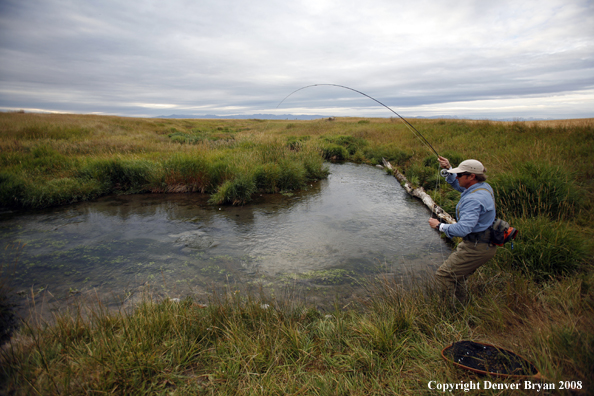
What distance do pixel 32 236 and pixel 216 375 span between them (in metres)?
7.72

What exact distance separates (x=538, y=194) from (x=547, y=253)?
7.59ft

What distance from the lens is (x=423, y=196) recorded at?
10.1 meters

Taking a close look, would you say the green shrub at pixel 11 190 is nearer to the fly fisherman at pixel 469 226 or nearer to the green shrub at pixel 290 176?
Result: the green shrub at pixel 290 176

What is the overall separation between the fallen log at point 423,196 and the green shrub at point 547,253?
222 cm

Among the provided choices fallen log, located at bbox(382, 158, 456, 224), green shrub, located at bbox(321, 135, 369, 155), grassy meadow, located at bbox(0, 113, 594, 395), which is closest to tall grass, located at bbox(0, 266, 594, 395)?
grassy meadow, located at bbox(0, 113, 594, 395)

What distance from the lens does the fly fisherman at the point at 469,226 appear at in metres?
3.57

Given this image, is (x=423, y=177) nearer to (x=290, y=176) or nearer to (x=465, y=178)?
(x=290, y=176)

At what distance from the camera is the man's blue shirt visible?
11.6 ft

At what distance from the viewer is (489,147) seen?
13812mm

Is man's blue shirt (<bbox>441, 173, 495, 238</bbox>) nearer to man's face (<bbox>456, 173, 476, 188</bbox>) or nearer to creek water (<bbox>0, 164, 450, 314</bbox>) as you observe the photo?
man's face (<bbox>456, 173, 476, 188</bbox>)

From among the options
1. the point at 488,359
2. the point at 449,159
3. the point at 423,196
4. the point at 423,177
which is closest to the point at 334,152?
the point at 423,177

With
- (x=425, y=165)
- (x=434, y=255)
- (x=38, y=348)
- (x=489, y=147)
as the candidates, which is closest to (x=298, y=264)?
(x=434, y=255)

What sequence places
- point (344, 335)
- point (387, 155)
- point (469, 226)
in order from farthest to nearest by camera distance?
point (387, 155) → point (469, 226) → point (344, 335)

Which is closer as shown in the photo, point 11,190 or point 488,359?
point 488,359
